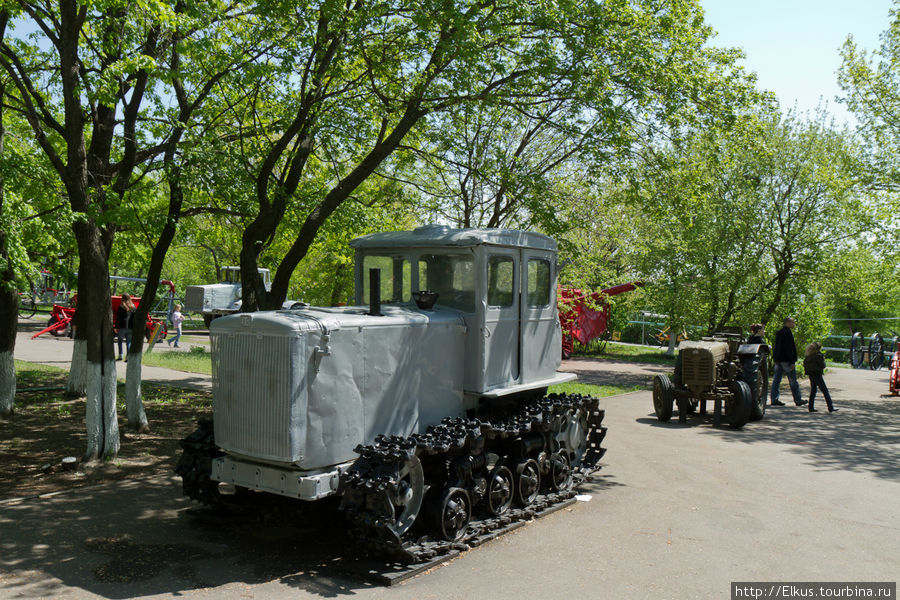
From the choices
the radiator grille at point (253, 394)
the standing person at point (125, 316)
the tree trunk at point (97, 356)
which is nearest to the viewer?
the radiator grille at point (253, 394)

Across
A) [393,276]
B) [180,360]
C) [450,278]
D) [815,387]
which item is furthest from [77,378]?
[815,387]

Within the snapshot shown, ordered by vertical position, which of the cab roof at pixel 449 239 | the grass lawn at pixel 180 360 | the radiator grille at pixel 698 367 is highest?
the cab roof at pixel 449 239

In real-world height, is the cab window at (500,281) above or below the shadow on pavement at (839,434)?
above

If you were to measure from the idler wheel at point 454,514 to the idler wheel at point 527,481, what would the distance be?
3.08 ft

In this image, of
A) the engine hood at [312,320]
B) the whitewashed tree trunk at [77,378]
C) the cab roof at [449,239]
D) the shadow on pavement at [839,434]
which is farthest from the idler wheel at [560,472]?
the whitewashed tree trunk at [77,378]

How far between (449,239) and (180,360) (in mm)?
15349

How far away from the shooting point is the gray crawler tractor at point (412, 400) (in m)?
5.93

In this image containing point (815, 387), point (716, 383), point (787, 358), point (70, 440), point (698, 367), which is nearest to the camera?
point (70, 440)

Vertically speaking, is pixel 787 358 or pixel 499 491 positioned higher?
pixel 787 358

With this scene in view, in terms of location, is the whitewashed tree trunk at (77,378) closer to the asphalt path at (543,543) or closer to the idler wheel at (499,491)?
→ the asphalt path at (543,543)

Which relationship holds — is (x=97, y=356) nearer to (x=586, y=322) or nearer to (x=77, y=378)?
(x=77, y=378)

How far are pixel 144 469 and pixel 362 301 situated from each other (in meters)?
3.50

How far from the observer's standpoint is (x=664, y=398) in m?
13.6

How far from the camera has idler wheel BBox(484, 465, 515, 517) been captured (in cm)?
715
